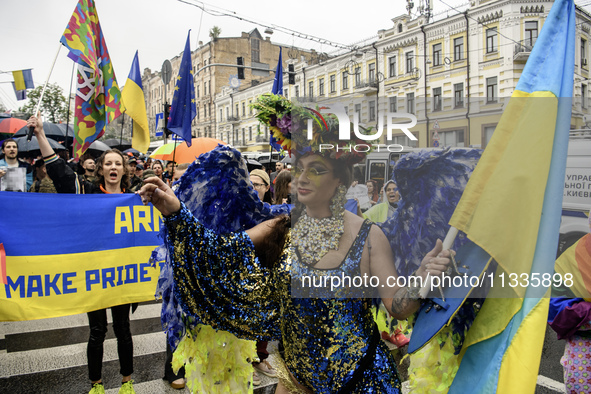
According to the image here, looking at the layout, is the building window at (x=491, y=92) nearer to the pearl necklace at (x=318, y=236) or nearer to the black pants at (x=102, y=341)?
the pearl necklace at (x=318, y=236)

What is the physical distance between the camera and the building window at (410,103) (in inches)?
60.5

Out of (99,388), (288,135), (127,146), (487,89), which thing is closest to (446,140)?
(487,89)

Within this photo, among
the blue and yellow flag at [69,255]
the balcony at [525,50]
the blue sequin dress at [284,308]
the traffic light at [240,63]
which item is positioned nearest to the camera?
the blue sequin dress at [284,308]

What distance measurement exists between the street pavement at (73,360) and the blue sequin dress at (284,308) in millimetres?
2101

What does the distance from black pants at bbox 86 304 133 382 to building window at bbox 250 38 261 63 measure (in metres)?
53.1

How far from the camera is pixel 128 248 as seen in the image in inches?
157

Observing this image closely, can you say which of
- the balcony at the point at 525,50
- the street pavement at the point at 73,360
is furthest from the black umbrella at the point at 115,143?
the balcony at the point at 525,50

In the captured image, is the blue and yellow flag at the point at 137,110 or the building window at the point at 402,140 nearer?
the building window at the point at 402,140

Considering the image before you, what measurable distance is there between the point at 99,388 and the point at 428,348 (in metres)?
2.66

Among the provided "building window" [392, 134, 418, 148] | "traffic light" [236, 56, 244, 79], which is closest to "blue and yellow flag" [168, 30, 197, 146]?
"building window" [392, 134, 418, 148]

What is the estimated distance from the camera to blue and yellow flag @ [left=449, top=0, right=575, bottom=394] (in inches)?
58.4

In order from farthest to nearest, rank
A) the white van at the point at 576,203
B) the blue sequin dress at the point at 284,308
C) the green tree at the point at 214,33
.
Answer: the green tree at the point at 214,33, the white van at the point at 576,203, the blue sequin dress at the point at 284,308

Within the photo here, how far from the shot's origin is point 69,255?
3705mm

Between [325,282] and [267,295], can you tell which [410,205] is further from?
[267,295]
